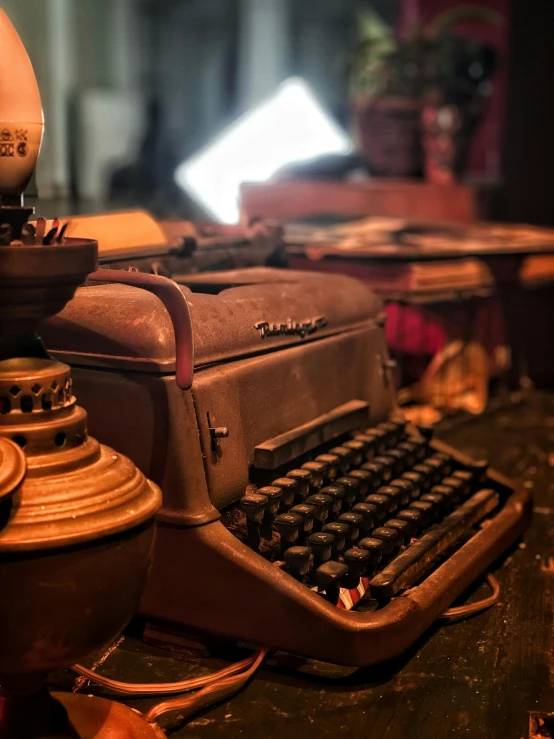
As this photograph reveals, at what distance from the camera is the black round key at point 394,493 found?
152cm

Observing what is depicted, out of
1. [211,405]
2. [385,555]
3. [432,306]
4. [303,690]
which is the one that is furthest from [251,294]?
[432,306]

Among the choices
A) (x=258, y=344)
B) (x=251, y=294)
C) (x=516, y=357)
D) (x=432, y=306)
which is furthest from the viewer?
(x=516, y=357)

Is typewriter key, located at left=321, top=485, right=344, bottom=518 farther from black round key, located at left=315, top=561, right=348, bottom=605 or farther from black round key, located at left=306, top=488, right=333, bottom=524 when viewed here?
black round key, located at left=315, top=561, right=348, bottom=605

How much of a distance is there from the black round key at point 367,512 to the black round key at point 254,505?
0.62 feet

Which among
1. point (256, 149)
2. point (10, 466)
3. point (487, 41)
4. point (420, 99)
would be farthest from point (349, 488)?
point (487, 41)

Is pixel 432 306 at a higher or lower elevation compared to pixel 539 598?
higher

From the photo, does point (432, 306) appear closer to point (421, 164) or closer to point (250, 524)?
point (421, 164)

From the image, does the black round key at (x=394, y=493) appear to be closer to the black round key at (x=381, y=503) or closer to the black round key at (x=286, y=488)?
the black round key at (x=381, y=503)

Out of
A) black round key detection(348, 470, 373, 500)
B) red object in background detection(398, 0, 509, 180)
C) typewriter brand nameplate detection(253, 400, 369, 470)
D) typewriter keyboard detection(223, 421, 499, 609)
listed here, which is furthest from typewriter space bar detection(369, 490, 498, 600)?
red object in background detection(398, 0, 509, 180)

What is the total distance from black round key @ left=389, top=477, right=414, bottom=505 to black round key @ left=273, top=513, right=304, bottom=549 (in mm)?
290

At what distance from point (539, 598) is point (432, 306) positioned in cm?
143

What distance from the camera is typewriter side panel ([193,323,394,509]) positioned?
4.23 feet

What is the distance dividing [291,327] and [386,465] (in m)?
0.29

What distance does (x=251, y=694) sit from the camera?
1.22 meters
